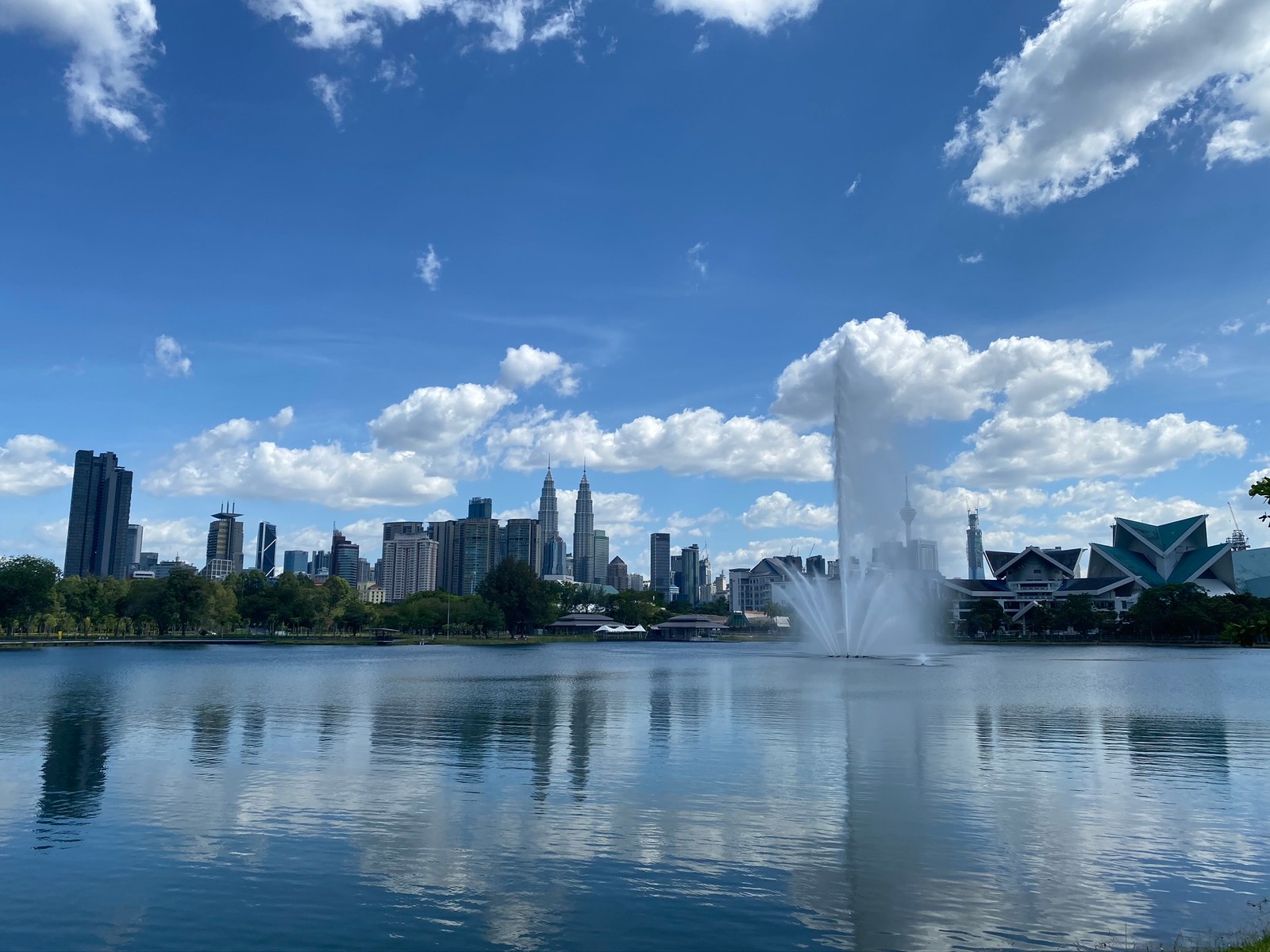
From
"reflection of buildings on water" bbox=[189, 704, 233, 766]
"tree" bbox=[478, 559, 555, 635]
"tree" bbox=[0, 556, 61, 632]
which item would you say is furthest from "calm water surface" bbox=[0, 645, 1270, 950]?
Answer: "tree" bbox=[478, 559, 555, 635]

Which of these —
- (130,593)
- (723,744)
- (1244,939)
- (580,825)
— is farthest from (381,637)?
(1244,939)

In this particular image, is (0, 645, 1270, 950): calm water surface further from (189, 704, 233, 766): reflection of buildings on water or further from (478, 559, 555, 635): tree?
(478, 559, 555, 635): tree

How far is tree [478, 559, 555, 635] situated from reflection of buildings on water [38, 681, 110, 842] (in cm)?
13491

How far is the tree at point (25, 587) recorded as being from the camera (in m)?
130

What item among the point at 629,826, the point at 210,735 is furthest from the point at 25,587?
the point at 629,826

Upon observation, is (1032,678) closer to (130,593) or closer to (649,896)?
(649,896)

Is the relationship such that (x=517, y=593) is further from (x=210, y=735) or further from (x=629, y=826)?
(x=629, y=826)

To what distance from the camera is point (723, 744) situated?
3559cm

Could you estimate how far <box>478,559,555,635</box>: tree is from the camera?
612ft

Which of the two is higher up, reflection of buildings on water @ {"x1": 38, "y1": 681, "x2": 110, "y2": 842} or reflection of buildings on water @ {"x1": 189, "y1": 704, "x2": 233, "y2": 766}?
reflection of buildings on water @ {"x1": 189, "y1": 704, "x2": 233, "y2": 766}

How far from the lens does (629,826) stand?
2252 centimetres

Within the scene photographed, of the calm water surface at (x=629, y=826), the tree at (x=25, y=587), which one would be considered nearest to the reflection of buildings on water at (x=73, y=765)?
the calm water surface at (x=629, y=826)

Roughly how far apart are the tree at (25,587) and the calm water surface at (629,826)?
9761 cm

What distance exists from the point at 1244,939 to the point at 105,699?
56.7 metres
